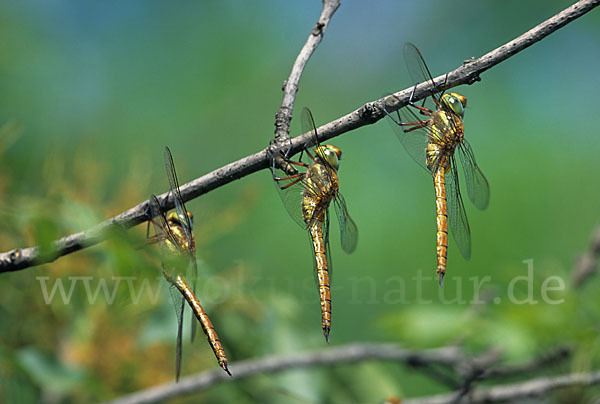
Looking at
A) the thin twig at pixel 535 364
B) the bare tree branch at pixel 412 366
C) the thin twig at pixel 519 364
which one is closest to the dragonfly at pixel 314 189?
the bare tree branch at pixel 412 366

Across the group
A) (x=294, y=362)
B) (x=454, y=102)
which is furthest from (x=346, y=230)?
(x=294, y=362)

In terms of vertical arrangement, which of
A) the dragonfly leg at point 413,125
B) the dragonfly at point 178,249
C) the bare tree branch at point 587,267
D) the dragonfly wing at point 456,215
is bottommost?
the bare tree branch at point 587,267

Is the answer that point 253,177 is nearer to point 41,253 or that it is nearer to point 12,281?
point 12,281

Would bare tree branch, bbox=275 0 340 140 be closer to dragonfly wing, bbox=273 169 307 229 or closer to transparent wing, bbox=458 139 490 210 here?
dragonfly wing, bbox=273 169 307 229

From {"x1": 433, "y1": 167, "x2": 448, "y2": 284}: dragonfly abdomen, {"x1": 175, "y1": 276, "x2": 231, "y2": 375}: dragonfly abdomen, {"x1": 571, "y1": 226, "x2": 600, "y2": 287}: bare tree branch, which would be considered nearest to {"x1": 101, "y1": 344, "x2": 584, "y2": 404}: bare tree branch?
{"x1": 571, "y1": 226, "x2": 600, "y2": 287}: bare tree branch

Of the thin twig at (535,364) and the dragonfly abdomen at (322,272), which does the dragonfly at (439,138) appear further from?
the thin twig at (535,364)

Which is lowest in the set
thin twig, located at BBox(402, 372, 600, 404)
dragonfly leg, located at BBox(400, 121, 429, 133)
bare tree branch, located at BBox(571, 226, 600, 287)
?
thin twig, located at BBox(402, 372, 600, 404)
